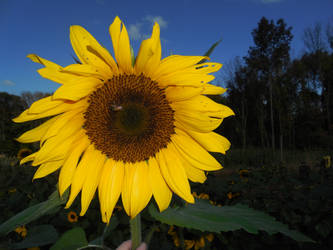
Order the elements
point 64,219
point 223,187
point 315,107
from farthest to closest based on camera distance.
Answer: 1. point 315,107
2. point 223,187
3. point 64,219

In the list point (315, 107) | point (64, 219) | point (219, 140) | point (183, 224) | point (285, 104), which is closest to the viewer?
point (183, 224)

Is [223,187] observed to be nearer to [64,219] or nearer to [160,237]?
[160,237]

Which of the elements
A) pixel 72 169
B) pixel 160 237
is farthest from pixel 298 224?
pixel 72 169

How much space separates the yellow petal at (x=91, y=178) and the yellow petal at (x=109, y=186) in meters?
0.02

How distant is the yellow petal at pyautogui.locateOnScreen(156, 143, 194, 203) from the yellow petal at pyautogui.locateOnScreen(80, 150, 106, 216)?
226 mm

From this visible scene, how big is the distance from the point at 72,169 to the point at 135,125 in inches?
12.1

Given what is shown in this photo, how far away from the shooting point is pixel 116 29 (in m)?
0.77

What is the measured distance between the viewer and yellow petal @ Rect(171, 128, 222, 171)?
897mm

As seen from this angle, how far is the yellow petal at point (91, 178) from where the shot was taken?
89cm

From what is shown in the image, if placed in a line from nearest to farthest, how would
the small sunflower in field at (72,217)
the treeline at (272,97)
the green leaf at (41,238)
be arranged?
1. the green leaf at (41,238)
2. the small sunflower in field at (72,217)
3. the treeline at (272,97)

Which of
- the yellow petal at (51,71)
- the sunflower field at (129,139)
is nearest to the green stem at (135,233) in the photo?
the sunflower field at (129,139)

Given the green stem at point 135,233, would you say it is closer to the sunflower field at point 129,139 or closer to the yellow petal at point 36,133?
the sunflower field at point 129,139

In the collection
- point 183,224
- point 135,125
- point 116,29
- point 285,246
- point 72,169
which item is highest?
point 116,29

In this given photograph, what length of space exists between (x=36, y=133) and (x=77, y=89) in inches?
8.0
